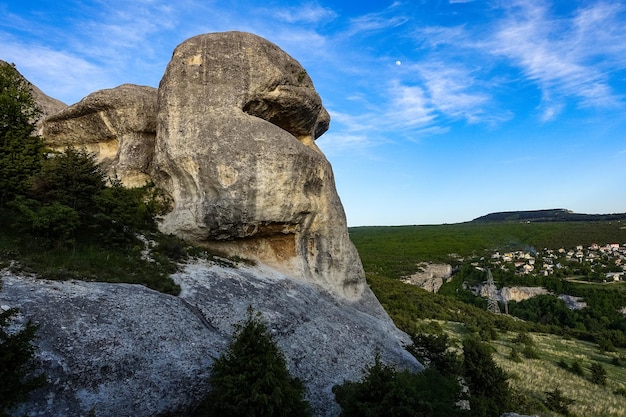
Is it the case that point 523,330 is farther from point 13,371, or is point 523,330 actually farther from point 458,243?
point 458,243

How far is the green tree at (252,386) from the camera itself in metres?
8.27

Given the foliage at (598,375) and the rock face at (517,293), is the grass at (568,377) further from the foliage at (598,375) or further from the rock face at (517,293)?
the rock face at (517,293)

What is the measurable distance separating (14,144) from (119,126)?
25.6 ft

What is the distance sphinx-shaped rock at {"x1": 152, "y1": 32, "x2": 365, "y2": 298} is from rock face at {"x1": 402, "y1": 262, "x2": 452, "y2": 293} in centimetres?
7175

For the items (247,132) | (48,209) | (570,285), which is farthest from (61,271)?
(570,285)

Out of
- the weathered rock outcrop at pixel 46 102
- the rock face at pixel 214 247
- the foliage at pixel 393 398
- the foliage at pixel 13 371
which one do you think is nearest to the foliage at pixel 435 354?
the rock face at pixel 214 247

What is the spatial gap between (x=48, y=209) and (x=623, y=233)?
6617 inches

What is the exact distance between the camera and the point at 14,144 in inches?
660

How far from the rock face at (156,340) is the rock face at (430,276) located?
7823cm

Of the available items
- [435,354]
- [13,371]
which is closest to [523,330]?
[435,354]

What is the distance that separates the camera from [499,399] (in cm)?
2002

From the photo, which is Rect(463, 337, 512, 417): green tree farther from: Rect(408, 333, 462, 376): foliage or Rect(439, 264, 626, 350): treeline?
Rect(439, 264, 626, 350): treeline

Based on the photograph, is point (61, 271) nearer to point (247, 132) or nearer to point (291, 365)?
point (291, 365)

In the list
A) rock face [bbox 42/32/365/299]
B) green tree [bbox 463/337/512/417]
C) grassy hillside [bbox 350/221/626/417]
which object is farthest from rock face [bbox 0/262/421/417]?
grassy hillside [bbox 350/221/626/417]
